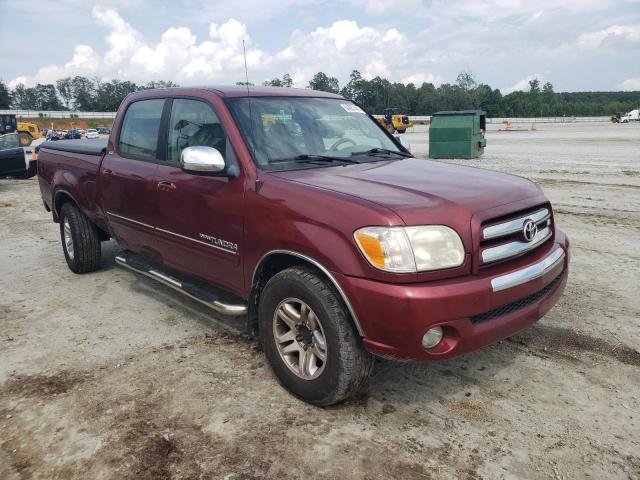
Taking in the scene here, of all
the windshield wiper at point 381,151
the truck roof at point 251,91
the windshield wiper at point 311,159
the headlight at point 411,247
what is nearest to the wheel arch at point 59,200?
the truck roof at point 251,91

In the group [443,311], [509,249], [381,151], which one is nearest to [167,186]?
[381,151]

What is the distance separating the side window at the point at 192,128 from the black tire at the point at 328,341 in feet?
3.56

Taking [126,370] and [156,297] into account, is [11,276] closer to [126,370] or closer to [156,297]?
[156,297]

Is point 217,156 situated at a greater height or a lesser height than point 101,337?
greater

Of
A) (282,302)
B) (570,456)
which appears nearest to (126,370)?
(282,302)

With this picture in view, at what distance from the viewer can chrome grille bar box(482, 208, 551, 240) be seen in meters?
2.77

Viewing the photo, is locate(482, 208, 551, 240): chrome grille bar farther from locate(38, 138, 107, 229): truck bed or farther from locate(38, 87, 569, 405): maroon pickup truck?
locate(38, 138, 107, 229): truck bed

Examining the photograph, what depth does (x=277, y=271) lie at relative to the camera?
129 inches

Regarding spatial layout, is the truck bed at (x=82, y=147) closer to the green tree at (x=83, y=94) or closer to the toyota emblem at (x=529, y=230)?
the toyota emblem at (x=529, y=230)

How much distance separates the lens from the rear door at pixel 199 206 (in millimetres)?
3449

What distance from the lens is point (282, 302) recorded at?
3068 mm

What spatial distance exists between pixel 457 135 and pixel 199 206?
16.3 metres

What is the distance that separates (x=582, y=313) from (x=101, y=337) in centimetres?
389

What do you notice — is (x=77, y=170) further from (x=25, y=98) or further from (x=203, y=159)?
(x=25, y=98)
